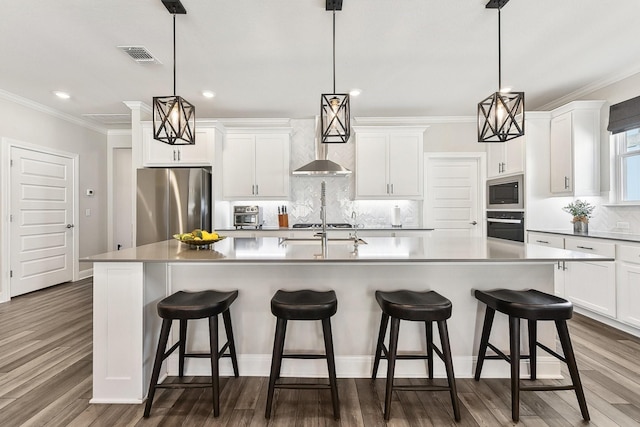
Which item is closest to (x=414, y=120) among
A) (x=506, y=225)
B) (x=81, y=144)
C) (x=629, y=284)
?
(x=506, y=225)

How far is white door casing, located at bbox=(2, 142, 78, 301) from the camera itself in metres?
4.01

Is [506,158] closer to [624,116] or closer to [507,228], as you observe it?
[507,228]

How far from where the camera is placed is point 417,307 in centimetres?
173

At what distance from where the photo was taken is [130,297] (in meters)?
1.89

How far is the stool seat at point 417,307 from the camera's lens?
172 centimetres

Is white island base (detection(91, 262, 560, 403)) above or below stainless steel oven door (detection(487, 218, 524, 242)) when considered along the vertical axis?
below

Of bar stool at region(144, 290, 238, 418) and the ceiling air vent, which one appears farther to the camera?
the ceiling air vent

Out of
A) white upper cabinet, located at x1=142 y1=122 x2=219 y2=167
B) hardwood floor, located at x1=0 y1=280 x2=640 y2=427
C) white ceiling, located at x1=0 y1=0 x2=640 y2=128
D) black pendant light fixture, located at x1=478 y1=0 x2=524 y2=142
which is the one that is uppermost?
white ceiling, located at x1=0 y1=0 x2=640 y2=128

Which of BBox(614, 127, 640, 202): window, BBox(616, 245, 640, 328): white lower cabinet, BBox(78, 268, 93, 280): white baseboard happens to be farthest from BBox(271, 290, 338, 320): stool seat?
BBox(78, 268, 93, 280): white baseboard

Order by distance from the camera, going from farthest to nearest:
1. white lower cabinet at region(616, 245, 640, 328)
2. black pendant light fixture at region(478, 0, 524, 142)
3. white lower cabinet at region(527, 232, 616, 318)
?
white lower cabinet at region(527, 232, 616, 318), white lower cabinet at region(616, 245, 640, 328), black pendant light fixture at region(478, 0, 524, 142)

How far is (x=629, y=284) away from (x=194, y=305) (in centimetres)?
371

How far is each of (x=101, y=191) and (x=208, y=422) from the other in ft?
17.0

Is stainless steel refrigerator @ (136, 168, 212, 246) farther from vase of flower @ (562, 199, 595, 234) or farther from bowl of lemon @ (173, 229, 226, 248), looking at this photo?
vase of flower @ (562, 199, 595, 234)

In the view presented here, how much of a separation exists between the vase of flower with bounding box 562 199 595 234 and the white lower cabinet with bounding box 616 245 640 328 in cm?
61
